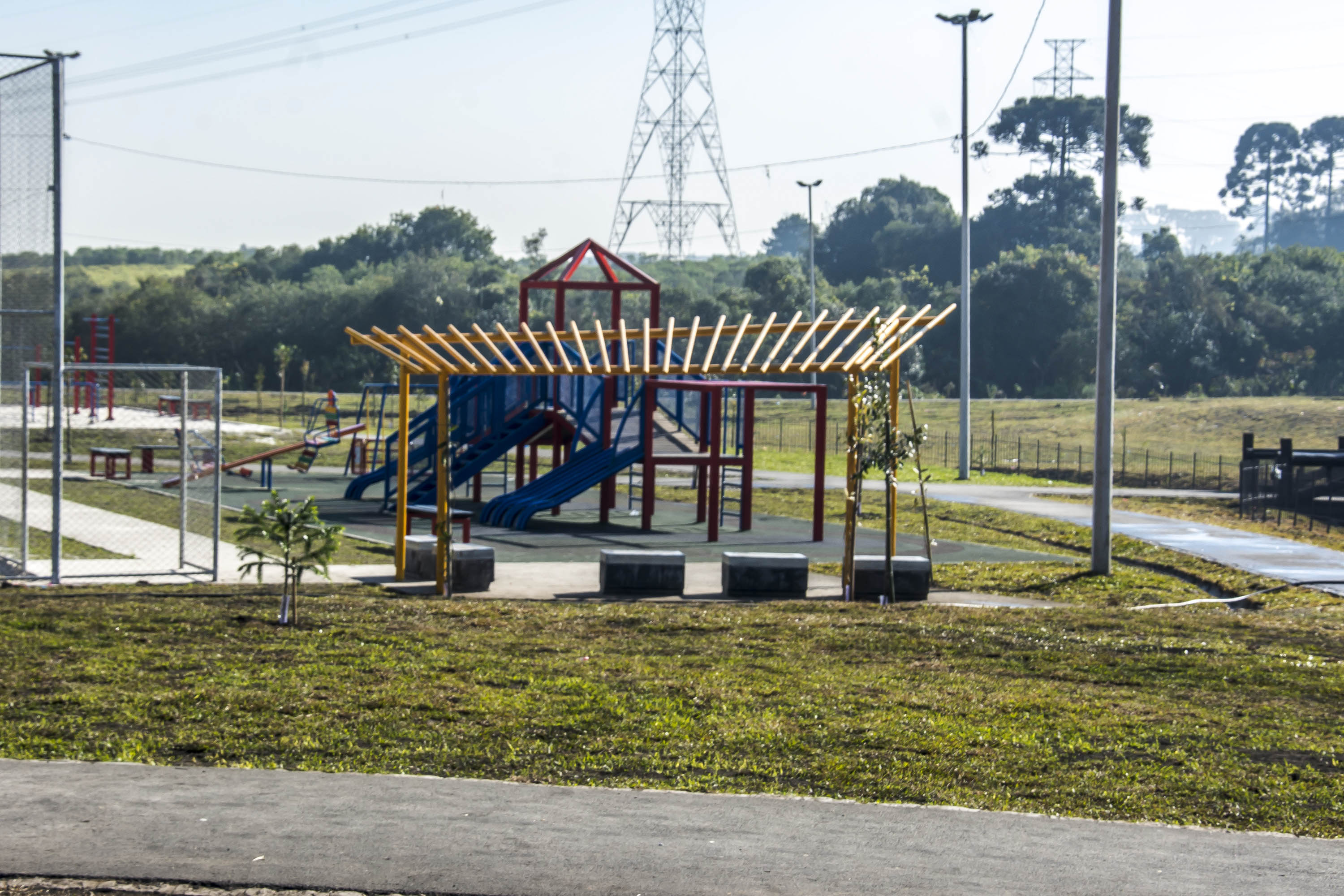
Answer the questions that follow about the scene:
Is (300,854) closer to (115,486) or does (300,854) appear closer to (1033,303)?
(115,486)

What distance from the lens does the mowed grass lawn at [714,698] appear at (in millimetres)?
7273

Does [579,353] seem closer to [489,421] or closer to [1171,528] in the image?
[489,421]

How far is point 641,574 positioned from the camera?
14.3 metres

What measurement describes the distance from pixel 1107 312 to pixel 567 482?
8859mm

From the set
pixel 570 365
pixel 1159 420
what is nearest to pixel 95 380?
pixel 570 365

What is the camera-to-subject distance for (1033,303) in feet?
255

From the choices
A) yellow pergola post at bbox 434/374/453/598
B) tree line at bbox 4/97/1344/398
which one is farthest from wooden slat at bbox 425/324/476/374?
tree line at bbox 4/97/1344/398

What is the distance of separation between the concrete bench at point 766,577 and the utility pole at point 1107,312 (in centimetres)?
450

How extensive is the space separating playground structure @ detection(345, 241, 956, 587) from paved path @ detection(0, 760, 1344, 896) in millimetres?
7339

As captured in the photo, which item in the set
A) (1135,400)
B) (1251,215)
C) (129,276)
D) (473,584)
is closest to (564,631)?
(473,584)

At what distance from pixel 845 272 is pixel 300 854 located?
101m

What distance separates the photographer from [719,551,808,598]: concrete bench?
47.3ft

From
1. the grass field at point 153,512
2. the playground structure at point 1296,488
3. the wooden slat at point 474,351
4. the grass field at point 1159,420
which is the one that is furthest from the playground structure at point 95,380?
the playground structure at point 1296,488

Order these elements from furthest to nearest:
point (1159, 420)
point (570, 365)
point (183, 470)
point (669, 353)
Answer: point (1159, 420) → point (669, 353) → point (570, 365) → point (183, 470)
